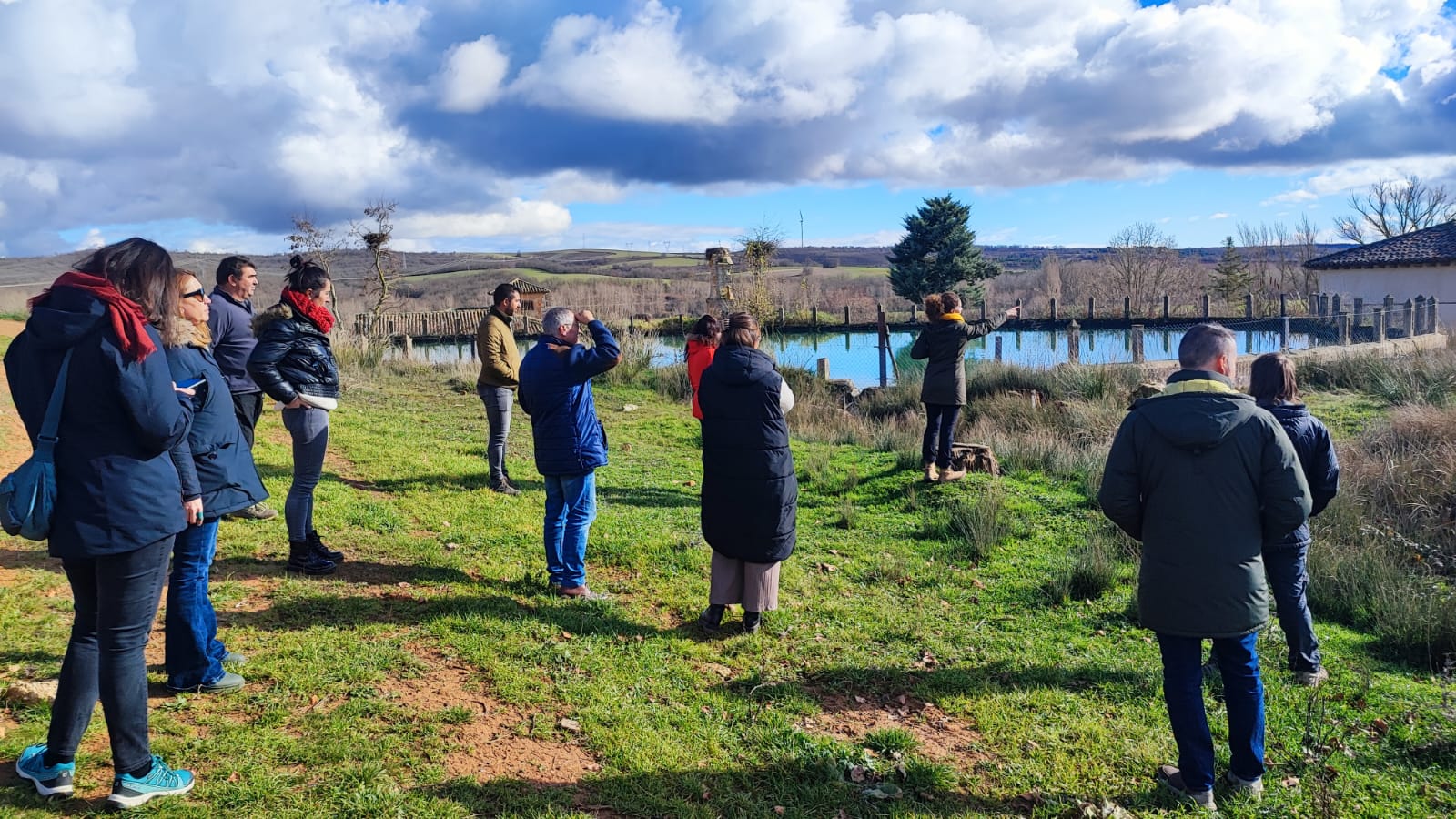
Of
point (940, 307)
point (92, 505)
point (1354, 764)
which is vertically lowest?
point (1354, 764)

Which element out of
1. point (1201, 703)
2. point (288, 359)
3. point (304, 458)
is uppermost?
point (288, 359)

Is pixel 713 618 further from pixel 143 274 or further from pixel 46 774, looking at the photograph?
pixel 143 274

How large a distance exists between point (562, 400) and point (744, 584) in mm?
1553

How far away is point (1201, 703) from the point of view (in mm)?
3576

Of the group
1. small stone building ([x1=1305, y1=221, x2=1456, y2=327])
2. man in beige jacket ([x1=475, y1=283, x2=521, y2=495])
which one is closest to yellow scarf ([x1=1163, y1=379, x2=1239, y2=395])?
man in beige jacket ([x1=475, y1=283, x2=521, y2=495])

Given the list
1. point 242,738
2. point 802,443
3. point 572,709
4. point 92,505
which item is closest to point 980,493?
point 802,443

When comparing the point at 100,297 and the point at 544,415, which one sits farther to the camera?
the point at 544,415

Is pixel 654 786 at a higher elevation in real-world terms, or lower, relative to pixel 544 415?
lower

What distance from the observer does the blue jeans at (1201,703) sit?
3.56 m

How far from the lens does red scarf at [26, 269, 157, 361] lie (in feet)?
9.60

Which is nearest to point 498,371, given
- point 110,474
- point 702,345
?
point 702,345

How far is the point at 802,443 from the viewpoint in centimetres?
1286

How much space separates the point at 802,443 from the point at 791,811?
30.7ft

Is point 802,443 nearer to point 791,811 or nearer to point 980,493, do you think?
point 980,493
